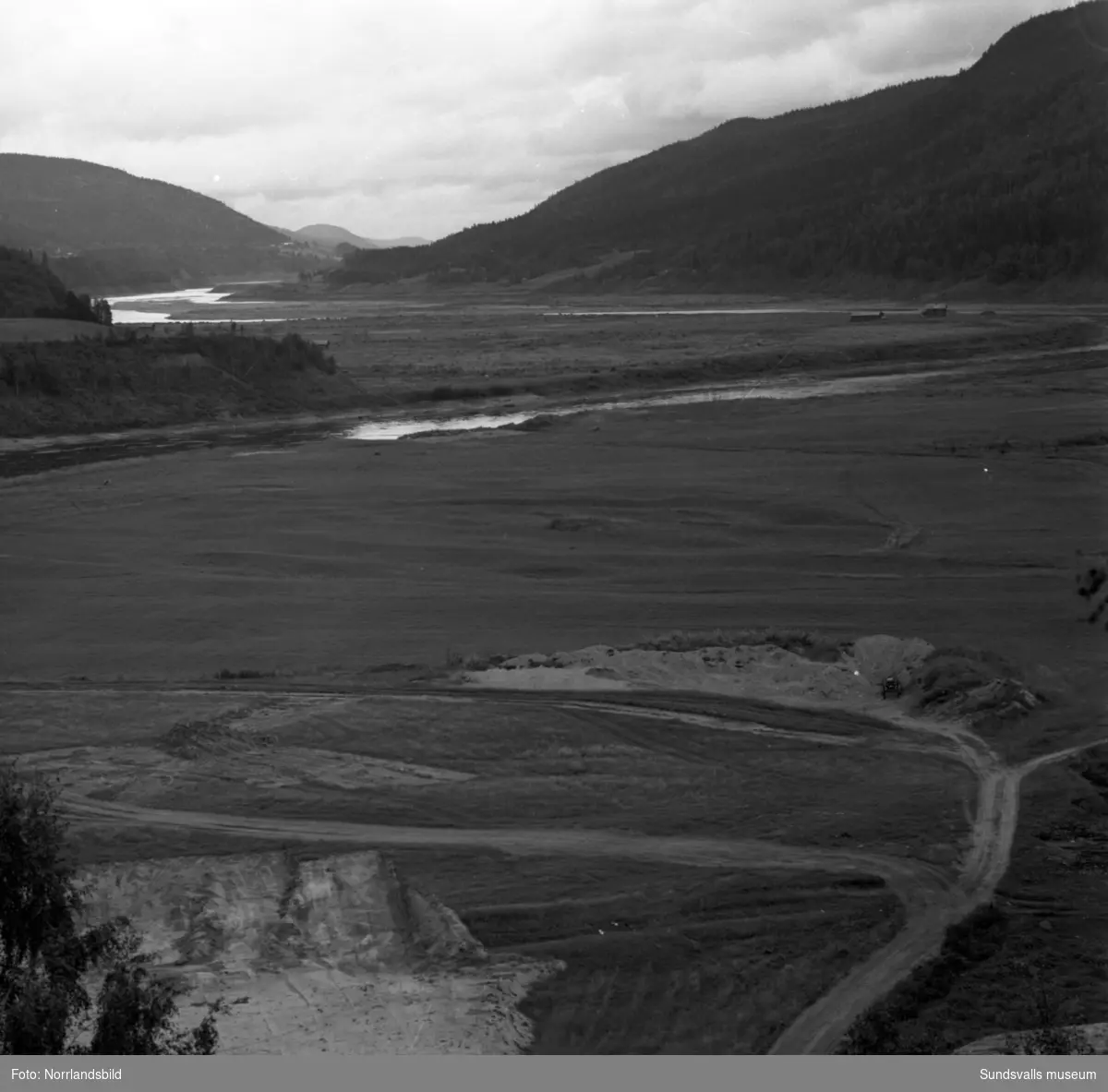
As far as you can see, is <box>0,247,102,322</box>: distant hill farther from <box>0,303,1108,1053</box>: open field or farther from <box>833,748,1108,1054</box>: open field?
<box>833,748,1108,1054</box>: open field

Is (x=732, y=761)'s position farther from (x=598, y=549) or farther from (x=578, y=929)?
(x=598, y=549)

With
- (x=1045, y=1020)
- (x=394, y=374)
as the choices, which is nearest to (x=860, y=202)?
(x=394, y=374)

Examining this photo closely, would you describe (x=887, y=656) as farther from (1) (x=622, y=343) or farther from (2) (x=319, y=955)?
(1) (x=622, y=343)

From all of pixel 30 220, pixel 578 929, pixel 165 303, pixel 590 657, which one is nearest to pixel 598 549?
pixel 590 657

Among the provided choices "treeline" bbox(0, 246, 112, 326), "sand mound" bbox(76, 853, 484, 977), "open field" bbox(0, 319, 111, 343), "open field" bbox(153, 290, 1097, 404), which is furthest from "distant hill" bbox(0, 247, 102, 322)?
"sand mound" bbox(76, 853, 484, 977)

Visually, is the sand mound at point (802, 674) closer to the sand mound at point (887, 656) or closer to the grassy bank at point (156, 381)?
the sand mound at point (887, 656)

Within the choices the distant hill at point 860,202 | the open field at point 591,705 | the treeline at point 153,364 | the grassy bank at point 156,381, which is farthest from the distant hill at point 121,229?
the open field at point 591,705
